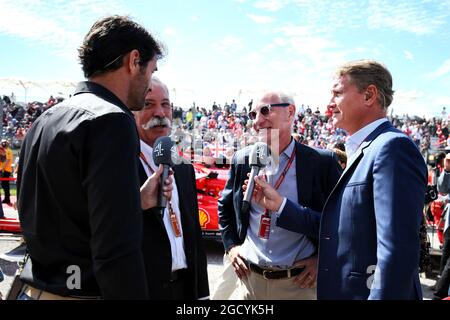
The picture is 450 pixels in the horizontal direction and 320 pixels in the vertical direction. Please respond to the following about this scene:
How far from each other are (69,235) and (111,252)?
0.21m

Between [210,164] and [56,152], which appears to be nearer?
[56,152]

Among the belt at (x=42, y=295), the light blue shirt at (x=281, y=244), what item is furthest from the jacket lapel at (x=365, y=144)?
the belt at (x=42, y=295)

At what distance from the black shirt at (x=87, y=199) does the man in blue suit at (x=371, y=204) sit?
3.16 feet

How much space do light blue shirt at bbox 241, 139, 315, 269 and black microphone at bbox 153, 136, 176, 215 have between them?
36.7 inches

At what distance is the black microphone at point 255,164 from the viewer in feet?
8.38

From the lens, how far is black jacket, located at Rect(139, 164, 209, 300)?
2.07 metres

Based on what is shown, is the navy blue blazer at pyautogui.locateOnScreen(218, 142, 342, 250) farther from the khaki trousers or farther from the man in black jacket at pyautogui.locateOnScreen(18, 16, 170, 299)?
the man in black jacket at pyautogui.locateOnScreen(18, 16, 170, 299)

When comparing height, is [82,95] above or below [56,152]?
above

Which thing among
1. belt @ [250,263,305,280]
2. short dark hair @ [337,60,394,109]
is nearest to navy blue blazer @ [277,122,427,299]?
short dark hair @ [337,60,394,109]

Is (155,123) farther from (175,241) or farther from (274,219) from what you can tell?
(274,219)

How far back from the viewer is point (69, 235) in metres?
1.47

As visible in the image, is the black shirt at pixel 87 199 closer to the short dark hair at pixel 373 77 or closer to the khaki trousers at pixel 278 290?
the short dark hair at pixel 373 77

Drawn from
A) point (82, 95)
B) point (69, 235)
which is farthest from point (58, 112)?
point (69, 235)
